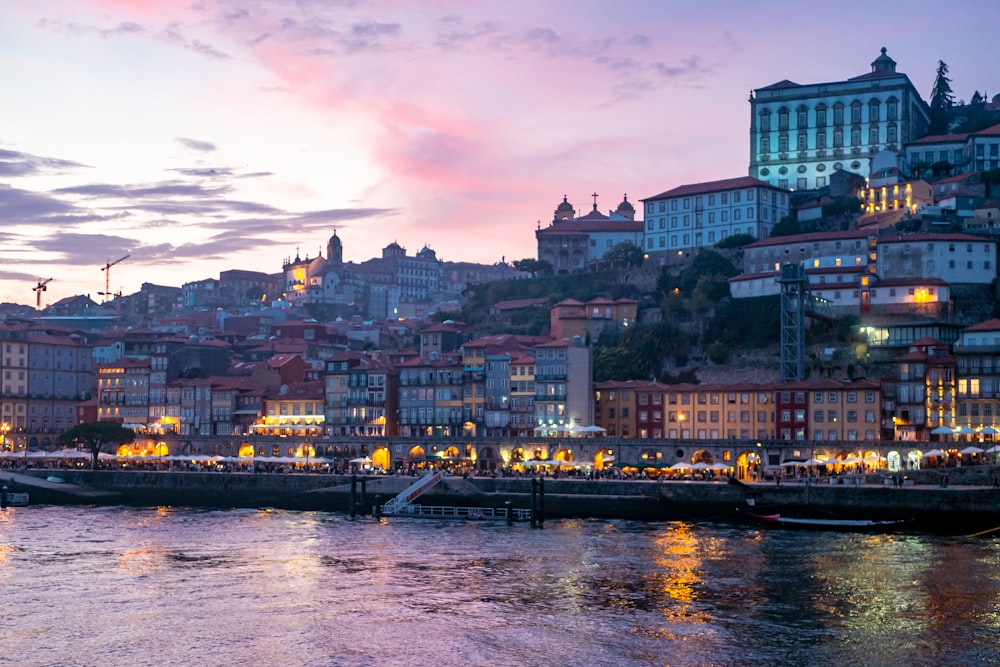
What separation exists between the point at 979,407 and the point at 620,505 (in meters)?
27.3

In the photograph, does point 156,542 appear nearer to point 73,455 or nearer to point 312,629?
point 312,629

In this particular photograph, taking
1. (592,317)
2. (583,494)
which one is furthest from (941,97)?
(583,494)

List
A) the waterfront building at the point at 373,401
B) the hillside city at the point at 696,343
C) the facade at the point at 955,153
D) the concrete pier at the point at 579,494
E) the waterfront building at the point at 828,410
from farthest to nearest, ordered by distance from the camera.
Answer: the facade at the point at 955,153
the waterfront building at the point at 373,401
the hillside city at the point at 696,343
the waterfront building at the point at 828,410
the concrete pier at the point at 579,494

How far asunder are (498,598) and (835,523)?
27.2m

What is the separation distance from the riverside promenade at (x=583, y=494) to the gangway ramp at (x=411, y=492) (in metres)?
0.53

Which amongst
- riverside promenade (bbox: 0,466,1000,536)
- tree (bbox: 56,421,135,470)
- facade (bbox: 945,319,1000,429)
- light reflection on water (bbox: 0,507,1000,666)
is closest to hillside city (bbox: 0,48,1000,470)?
facade (bbox: 945,319,1000,429)

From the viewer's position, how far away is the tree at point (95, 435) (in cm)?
10400

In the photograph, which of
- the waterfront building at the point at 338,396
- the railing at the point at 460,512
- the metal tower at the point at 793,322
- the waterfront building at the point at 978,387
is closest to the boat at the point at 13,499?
the railing at the point at 460,512

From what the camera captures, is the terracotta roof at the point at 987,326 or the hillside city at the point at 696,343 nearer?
the terracotta roof at the point at 987,326

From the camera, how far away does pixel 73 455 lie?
10062cm

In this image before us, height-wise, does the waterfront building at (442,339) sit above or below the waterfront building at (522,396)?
above

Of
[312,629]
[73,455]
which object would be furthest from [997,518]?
[73,455]

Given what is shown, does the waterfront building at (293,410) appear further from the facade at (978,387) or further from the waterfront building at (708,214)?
the facade at (978,387)

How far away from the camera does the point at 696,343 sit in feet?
360
